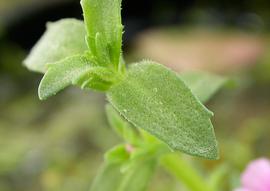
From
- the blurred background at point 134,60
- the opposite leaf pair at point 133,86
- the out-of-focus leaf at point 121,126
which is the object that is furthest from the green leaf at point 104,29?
the blurred background at point 134,60

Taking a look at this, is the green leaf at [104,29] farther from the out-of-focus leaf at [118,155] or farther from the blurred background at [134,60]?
the blurred background at [134,60]

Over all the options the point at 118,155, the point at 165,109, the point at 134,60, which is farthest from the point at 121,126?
the point at 134,60

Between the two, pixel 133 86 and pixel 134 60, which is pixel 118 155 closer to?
pixel 133 86

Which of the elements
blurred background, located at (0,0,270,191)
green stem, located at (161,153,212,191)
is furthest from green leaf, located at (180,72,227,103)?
blurred background, located at (0,0,270,191)

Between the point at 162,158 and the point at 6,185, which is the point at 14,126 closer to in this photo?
the point at 6,185

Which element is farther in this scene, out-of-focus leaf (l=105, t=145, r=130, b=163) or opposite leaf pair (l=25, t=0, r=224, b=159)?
out-of-focus leaf (l=105, t=145, r=130, b=163)

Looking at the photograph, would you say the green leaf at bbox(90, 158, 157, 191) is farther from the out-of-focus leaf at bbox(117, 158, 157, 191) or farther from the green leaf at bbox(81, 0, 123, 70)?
the green leaf at bbox(81, 0, 123, 70)
